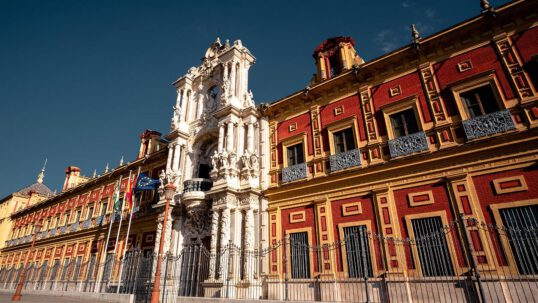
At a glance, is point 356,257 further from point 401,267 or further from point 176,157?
point 176,157

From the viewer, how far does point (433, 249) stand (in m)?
10.3

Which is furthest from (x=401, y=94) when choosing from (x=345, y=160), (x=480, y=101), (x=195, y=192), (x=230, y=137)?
(x=195, y=192)

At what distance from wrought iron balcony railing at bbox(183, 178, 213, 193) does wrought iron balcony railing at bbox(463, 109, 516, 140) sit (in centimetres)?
1211

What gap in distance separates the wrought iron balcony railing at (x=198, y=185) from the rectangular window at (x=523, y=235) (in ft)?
42.2

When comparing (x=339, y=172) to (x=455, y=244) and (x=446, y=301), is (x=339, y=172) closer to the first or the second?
(x=455, y=244)

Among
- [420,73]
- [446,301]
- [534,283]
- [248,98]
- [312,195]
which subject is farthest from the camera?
[248,98]

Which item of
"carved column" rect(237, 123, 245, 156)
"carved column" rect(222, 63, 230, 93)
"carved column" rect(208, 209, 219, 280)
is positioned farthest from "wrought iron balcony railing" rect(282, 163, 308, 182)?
"carved column" rect(222, 63, 230, 93)

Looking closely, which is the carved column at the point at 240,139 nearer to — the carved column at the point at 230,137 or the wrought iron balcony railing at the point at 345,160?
the carved column at the point at 230,137

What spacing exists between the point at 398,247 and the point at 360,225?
1.65 meters

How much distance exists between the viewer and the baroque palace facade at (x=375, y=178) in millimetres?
9586

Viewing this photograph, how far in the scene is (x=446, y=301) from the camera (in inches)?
367

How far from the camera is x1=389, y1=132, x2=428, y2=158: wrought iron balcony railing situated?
37.8ft

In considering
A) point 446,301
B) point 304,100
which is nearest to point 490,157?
point 446,301

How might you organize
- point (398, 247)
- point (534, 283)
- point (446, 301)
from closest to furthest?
point (534, 283), point (446, 301), point (398, 247)
